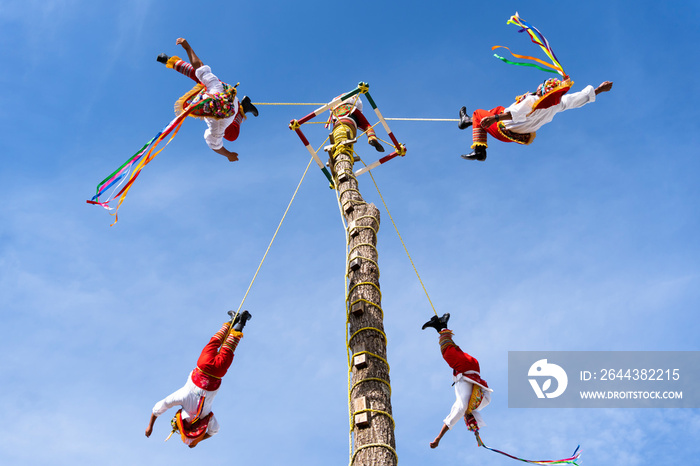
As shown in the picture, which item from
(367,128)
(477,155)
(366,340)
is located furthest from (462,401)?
(367,128)

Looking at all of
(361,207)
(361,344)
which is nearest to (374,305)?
(361,344)

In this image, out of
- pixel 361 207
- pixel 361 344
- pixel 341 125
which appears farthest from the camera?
pixel 341 125

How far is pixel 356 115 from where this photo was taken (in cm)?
743

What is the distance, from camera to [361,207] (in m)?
5.72

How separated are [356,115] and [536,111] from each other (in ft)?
8.51

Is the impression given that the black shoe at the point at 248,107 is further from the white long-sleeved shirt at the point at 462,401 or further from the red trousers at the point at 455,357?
the white long-sleeved shirt at the point at 462,401

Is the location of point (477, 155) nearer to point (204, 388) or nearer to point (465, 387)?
point (465, 387)

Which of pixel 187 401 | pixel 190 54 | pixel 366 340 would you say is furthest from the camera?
pixel 190 54

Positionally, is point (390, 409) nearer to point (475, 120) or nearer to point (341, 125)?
point (475, 120)

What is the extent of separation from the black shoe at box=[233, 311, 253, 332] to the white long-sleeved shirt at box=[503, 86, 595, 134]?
3098 mm

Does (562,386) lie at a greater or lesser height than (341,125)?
lesser

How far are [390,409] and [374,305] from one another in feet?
2.98

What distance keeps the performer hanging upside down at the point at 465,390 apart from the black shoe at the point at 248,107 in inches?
120

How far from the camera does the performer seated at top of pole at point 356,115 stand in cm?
706
